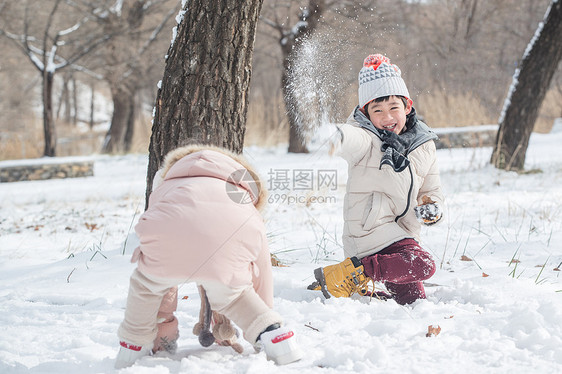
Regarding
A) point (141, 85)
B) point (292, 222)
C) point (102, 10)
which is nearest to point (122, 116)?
point (141, 85)

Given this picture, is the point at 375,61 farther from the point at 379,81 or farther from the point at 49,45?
the point at 49,45

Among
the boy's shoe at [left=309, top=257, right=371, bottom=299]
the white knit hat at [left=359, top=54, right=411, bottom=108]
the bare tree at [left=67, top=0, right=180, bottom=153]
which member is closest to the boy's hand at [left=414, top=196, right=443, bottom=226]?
the boy's shoe at [left=309, top=257, right=371, bottom=299]

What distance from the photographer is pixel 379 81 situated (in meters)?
2.49

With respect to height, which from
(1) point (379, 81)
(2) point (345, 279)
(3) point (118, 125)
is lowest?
(2) point (345, 279)

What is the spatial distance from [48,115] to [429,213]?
9.76 meters

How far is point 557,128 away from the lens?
40.5 feet

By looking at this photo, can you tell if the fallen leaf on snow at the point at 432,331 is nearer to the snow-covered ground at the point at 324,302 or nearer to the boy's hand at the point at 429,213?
the snow-covered ground at the point at 324,302

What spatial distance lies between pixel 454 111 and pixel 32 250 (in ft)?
26.0

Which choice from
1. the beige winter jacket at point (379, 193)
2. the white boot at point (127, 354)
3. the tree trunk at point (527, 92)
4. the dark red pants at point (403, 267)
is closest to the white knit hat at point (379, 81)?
the beige winter jacket at point (379, 193)

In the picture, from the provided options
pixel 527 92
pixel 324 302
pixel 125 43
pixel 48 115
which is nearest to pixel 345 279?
pixel 324 302

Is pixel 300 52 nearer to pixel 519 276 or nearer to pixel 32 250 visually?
pixel 519 276

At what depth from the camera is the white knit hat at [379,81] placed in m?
2.48

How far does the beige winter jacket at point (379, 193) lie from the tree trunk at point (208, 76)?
2.72ft

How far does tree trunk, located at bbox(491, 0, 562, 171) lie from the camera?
6250 mm
